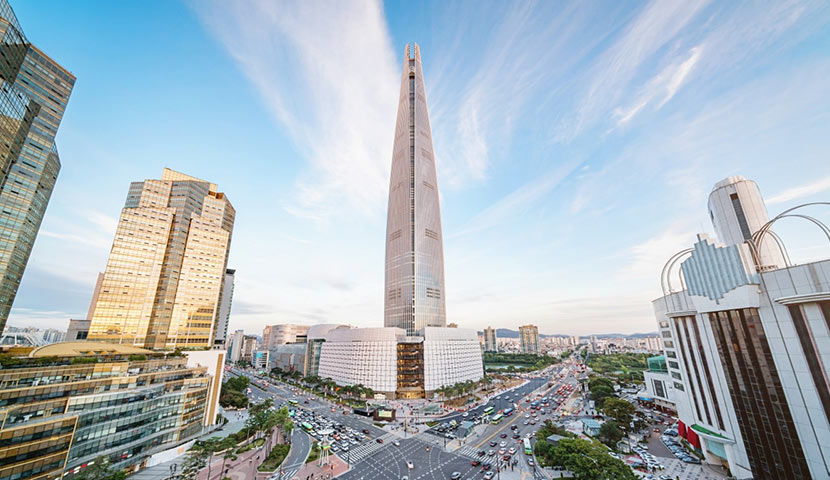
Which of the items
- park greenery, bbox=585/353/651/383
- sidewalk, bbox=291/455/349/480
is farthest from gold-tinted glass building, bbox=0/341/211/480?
park greenery, bbox=585/353/651/383

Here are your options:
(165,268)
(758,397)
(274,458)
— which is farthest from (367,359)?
(758,397)

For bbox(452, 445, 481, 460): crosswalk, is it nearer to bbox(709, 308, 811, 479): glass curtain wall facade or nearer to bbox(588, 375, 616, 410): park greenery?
bbox(709, 308, 811, 479): glass curtain wall facade

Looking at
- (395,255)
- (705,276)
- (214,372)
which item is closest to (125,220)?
(214,372)

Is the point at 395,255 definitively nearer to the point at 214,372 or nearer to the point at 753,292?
the point at 214,372

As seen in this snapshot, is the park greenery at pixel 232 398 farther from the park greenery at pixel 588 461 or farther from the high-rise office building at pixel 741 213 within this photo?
the high-rise office building at pixel 741 213

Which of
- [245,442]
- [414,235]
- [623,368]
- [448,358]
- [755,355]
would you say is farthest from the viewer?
[623,368]

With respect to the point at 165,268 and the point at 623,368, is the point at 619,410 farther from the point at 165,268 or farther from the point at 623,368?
the point at 165,268
